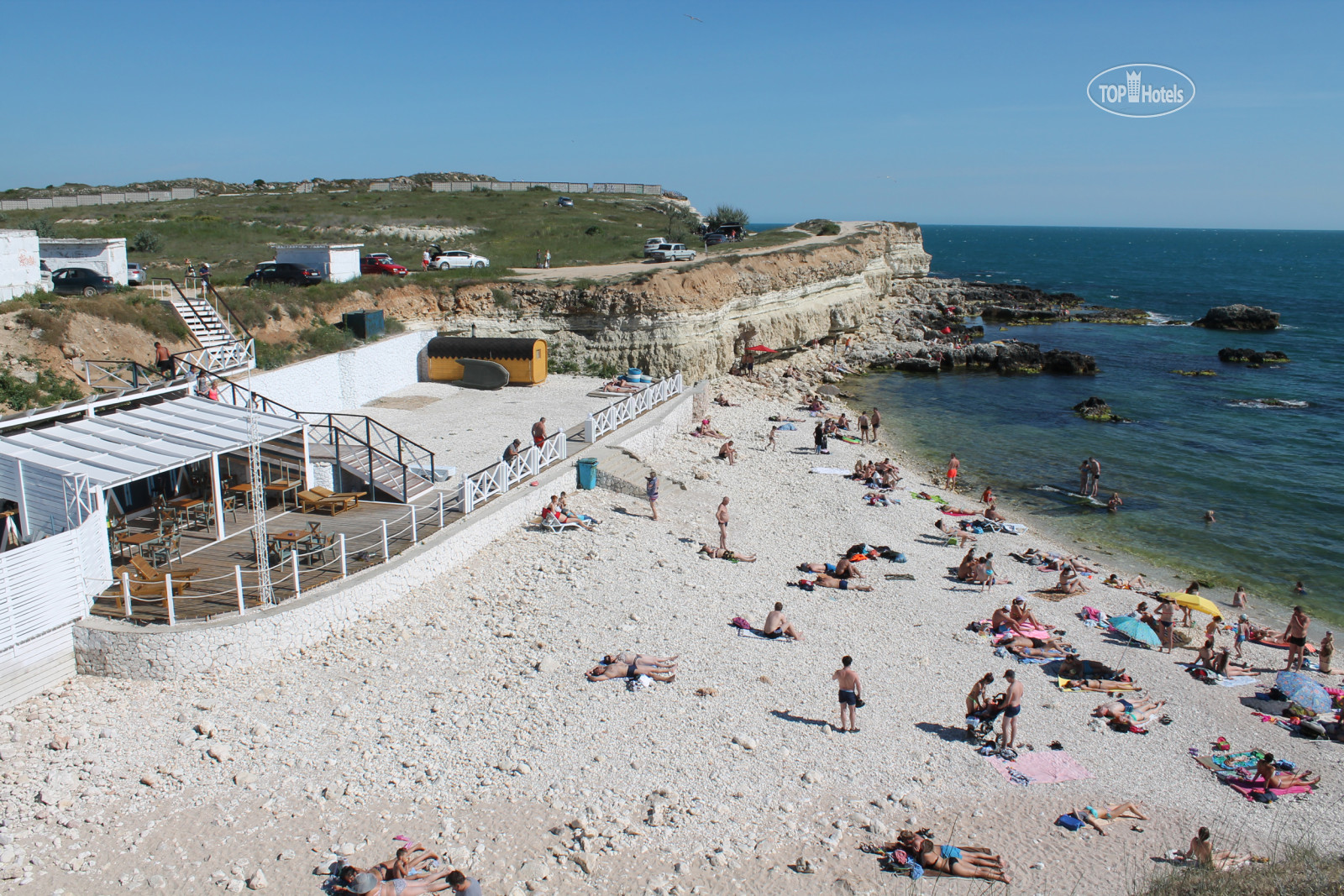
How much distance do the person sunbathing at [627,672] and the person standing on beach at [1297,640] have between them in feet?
35.5

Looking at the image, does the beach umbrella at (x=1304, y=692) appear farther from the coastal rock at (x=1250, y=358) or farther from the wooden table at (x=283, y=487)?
the coastal rock at (x=1250, y=358)

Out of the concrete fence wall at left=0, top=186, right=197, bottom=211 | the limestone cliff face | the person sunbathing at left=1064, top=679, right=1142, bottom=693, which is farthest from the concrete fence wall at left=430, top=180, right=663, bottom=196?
the person sunbathing at left=1064, top=679, right=1142, bottom=693

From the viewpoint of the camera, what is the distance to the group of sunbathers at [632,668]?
11961mm

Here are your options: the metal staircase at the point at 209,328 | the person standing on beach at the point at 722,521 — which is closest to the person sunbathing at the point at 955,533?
the person standing on beach at the point at 722,521

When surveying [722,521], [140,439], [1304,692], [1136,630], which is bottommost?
[1304,692]

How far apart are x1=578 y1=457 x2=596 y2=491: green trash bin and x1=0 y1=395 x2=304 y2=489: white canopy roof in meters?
6.11

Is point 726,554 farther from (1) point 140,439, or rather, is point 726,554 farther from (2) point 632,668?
(1) point 140,439

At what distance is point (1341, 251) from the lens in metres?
170

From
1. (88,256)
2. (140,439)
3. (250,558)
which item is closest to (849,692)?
(250,558)

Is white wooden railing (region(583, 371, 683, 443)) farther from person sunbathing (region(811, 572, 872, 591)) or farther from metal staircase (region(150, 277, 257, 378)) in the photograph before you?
metal staircase (region(150, 277, 257, 378))

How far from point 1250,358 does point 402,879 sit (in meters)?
53.4

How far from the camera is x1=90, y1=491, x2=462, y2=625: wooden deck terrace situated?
11.5 meters

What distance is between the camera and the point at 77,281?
2228 cm

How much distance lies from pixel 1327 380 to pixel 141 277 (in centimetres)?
5185
